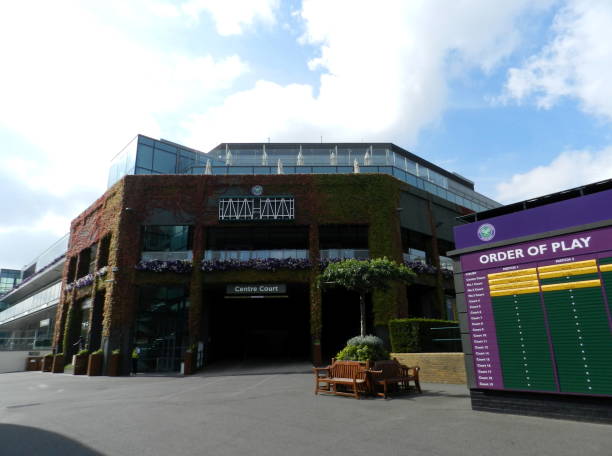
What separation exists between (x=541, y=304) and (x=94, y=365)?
22634 mm

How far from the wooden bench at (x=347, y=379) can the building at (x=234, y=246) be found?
429 inches

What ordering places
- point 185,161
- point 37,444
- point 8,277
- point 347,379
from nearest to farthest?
point 37,444 → point 347,379 → point 185,161 → point 8,277

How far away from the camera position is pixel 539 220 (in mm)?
8008

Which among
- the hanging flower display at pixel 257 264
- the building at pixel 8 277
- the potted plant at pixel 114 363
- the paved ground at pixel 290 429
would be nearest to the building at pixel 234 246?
the hanging flower display at pixel 257 264

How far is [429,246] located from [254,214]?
12246 millimetres

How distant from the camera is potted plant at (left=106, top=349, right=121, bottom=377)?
72.6ft

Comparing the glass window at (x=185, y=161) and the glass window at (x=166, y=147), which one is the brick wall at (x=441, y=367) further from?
the glass window at (x=166, y=147)

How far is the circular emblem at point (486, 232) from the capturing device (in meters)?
8.70

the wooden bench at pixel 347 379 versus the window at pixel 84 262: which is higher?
the window at pixel 84 262

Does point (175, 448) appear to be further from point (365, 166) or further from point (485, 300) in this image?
point (365, 166)

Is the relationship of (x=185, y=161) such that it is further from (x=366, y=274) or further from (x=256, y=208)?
(x=366, y=274)

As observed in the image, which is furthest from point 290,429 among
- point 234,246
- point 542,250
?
point 234,246

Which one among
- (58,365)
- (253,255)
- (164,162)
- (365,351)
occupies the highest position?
(164,162)

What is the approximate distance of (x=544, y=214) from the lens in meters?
7.96
